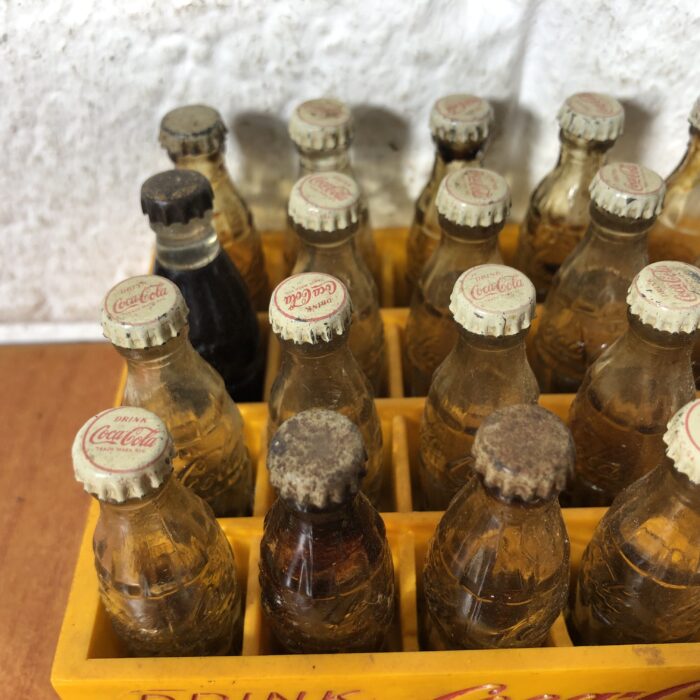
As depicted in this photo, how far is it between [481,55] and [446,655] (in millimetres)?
545

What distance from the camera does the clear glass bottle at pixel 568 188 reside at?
27.0 inches

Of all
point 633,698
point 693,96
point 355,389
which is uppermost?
point 693,96

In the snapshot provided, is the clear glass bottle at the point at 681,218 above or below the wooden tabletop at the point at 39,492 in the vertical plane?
above

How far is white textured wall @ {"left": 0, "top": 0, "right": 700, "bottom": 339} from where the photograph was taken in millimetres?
708

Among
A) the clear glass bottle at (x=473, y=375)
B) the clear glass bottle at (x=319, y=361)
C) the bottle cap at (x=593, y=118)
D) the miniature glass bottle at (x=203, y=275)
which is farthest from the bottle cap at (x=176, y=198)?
the bottle cap at (x=593, y=118)

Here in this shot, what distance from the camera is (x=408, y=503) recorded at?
610 millimetres

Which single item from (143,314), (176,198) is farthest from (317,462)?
(176,198)

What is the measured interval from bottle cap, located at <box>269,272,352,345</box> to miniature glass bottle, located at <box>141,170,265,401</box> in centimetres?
14

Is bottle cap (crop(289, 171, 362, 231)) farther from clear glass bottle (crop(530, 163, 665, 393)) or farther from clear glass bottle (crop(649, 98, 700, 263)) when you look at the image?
clear glass bottle (crop(649, 98, 700, 263))

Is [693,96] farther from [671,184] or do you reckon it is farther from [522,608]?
[522,608]

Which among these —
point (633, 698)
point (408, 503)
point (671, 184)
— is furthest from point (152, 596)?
point (671, 184)

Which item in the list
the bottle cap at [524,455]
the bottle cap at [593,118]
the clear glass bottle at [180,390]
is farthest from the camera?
the bottle cap at [593,118]

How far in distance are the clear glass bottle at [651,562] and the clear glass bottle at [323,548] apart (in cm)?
15

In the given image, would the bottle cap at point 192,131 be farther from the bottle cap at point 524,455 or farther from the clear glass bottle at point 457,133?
the bottle cap at point 524,455
